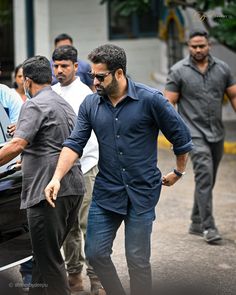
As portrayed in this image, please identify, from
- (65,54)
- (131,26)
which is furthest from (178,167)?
(131,26)

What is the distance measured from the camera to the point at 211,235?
24.3 feet

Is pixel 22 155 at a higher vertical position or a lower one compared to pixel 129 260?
higher

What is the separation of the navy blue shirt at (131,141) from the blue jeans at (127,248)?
0.07 metres

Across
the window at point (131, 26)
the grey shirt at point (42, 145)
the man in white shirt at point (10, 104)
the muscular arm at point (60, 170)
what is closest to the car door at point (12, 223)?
the grey shirt at point (42, 145)

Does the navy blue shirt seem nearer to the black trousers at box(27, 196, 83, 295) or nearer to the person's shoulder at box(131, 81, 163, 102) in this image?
the person's shoulder at box(131, 81, 163, 102)

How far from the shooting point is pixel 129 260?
4969 mm

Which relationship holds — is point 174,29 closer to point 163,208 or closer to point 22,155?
point 163,208

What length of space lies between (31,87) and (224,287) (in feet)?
7.52

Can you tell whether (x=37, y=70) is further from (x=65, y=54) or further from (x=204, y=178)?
(x=204, y=178)

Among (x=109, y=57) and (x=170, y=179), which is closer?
(x=109, y=57)

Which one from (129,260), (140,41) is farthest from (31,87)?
(140,41)

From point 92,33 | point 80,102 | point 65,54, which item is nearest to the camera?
point 65,54

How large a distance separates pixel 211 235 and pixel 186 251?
1.31 feet

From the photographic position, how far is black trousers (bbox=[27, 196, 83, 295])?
4.97 m
